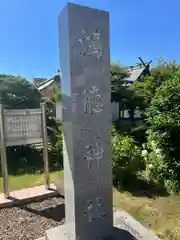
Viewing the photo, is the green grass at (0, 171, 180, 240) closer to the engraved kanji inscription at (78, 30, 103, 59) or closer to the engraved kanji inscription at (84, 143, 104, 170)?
the engraved kanji inscription at (84, 143, 104, 170)

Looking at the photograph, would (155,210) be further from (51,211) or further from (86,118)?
(86,118)

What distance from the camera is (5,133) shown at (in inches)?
139

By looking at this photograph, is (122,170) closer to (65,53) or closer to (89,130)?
(89,130)

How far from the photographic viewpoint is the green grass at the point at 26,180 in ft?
13.9

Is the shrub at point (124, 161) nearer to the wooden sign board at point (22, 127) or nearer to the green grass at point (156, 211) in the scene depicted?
the green grass at point (156, 211)

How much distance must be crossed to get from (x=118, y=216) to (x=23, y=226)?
1.34 meters

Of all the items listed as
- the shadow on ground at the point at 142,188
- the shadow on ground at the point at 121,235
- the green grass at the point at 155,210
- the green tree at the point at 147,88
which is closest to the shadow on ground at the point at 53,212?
the green grass at the point at 155,210

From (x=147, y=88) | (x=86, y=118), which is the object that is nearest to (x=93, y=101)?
(x=86, y=118)

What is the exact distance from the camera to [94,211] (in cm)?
202

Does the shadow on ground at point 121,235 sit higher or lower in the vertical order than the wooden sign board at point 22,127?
lower

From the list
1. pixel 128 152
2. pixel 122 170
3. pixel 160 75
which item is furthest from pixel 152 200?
pixel 160 75

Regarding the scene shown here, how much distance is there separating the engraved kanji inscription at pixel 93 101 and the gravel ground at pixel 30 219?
1.84m

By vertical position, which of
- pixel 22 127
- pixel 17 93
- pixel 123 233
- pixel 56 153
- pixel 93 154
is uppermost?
pixel 17 93

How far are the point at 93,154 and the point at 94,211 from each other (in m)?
0.59
